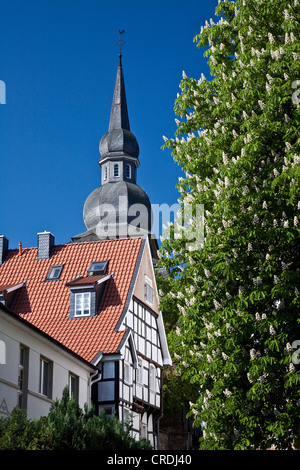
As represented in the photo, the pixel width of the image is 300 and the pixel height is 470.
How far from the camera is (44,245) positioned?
38094mm

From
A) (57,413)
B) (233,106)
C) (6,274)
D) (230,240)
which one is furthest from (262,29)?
(6,274)

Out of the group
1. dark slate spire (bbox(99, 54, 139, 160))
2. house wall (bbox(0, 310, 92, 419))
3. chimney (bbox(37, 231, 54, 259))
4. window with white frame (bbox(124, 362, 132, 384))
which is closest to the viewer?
house wall (bbox(0, 310, 92, 419))

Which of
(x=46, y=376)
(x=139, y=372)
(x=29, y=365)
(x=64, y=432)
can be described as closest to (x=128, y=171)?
(x=139, y=372)

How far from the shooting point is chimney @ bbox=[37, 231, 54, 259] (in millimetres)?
37938

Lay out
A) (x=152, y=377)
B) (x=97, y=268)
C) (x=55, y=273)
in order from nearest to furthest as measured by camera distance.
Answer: (x=97, y=268) → (x=55, y=273) → (x=152, y=377)

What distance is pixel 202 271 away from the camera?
19.1 m

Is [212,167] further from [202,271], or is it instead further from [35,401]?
[35,401]

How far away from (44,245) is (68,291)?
3.63m

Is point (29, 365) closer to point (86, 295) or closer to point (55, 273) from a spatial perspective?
point (86, 295)

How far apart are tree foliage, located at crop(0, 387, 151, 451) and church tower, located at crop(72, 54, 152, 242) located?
6792 centimetres

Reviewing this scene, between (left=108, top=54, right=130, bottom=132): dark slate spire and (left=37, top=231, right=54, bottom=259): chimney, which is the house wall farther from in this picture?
(left=108, top=54, right=130, bottom=132): dark slate spire

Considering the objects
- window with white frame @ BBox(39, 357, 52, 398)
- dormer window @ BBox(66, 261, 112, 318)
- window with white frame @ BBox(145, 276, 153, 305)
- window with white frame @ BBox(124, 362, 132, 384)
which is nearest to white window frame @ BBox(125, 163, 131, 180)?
window with white frame @ BBox(145, 276, 153, 305)

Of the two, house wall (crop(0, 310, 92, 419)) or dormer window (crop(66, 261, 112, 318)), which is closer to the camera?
house wall (crop(0, 310, 92, 419))

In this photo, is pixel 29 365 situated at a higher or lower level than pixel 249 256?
lower
